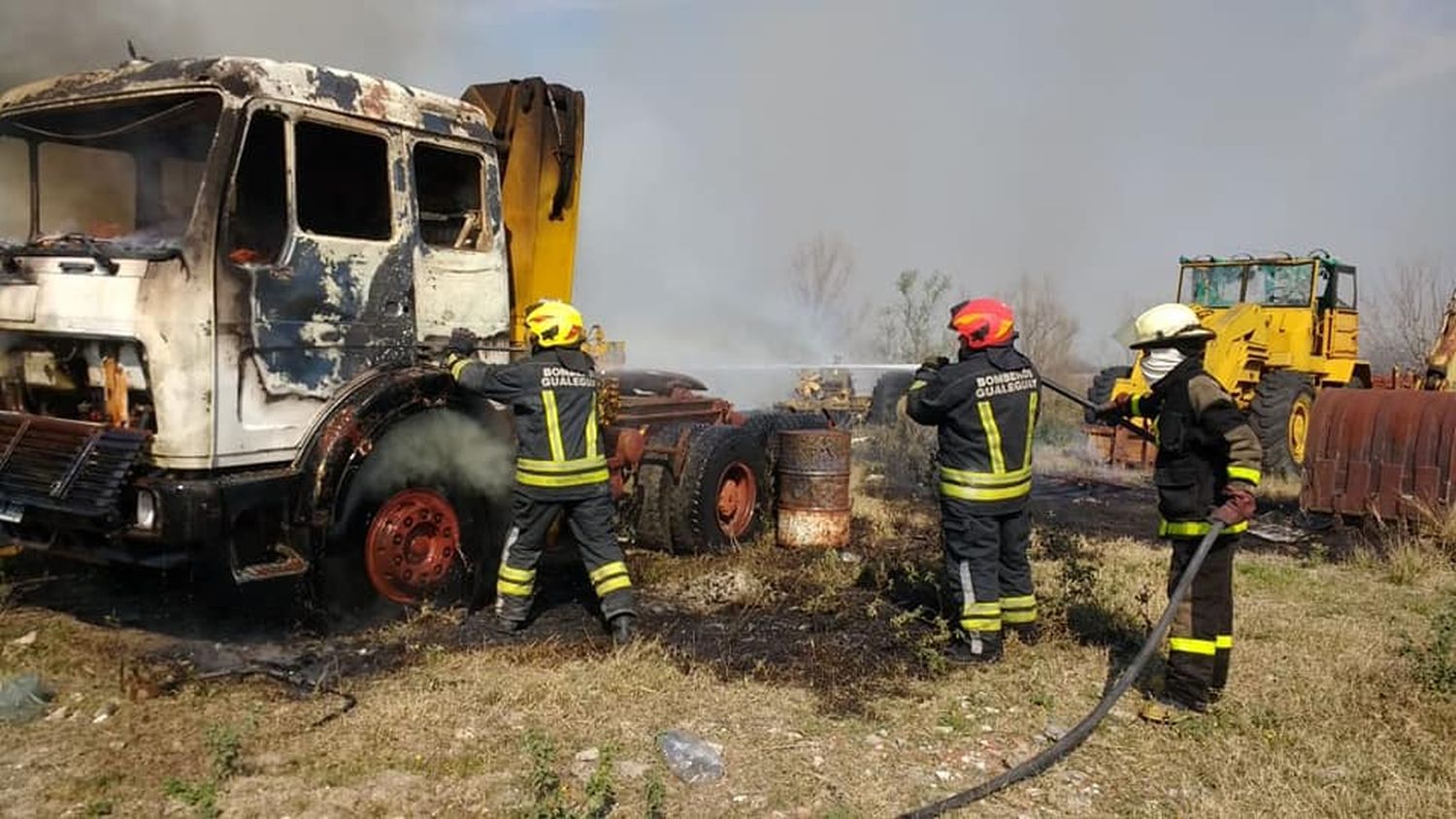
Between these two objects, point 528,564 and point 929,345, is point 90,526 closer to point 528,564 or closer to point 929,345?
point 528,564

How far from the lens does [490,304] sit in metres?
5.61

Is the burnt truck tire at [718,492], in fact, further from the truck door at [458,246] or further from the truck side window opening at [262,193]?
the truck side window opening at [262,193]

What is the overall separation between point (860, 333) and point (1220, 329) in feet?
36.7

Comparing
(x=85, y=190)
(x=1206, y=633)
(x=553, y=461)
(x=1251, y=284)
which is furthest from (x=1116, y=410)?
(x=1251, y=284)

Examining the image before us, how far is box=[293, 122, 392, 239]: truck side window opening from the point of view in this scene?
187 inches

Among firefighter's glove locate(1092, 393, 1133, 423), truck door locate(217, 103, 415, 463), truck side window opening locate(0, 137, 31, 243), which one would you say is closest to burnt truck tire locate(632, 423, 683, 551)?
truck door locate(217, 103, 415, 463)

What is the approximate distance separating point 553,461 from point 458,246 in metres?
1.32

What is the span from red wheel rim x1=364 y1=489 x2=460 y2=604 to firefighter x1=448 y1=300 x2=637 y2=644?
0.31 metres

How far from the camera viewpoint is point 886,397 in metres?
17.0

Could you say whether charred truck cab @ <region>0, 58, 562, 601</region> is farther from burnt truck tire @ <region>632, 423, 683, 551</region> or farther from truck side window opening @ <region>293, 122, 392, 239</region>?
burnt truck tire @ <region>632, 423, 683, 551</region>

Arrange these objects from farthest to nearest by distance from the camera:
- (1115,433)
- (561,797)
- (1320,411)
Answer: (1115,433), (1320,411), (561,797)

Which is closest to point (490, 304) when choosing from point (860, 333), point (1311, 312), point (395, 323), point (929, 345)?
point (395, 323)

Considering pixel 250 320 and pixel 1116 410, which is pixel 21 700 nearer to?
pixel 250 320

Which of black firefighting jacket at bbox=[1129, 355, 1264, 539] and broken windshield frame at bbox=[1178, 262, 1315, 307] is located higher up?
broken windshield frame at bbox=[1178, 262, 1315, 307]
